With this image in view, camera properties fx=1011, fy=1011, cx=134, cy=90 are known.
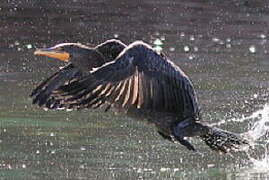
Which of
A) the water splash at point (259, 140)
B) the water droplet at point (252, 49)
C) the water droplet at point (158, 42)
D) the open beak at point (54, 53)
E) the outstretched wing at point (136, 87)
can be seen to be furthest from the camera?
the water droplet at point (158, 42)

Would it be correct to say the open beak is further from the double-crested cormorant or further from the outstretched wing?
the outstretched wing

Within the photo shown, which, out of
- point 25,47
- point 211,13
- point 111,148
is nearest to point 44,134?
point 111,148

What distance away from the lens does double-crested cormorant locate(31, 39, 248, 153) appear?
22.8 ft

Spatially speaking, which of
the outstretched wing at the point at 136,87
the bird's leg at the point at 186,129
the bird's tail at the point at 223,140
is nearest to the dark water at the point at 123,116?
the bird's tail at the point at 223,140

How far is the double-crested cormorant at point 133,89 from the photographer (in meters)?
6.95

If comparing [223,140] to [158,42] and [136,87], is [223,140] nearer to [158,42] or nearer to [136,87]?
[136,87]

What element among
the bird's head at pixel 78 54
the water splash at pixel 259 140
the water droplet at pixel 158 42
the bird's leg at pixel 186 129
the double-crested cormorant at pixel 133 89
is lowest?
the water splash at pixel 259 140

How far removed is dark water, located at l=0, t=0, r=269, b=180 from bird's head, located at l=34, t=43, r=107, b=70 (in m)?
0.92

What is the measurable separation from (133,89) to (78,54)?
797 mm

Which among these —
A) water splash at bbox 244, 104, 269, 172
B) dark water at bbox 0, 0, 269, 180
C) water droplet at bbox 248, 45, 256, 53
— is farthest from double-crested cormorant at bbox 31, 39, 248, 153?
water droplet at bbox 248, 45, 256, 53

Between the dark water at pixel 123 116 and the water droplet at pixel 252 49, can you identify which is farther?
the water droplet at pixel 252 49

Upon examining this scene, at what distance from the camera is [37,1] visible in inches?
650

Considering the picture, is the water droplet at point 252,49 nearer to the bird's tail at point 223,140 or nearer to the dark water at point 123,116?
the dark water at point 123,116

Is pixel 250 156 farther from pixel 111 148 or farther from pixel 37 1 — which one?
pixel 37 1
